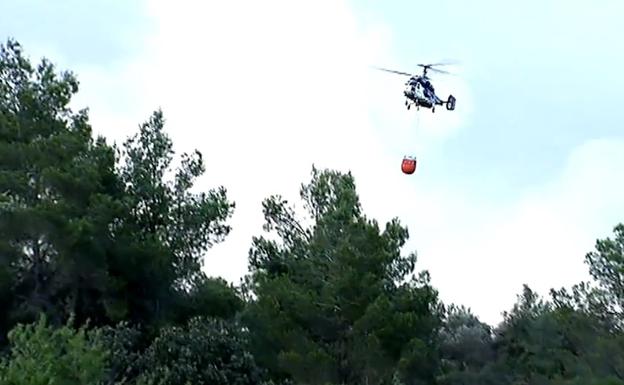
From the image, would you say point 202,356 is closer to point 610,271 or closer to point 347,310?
point 347,310

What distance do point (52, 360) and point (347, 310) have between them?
13.7 meters

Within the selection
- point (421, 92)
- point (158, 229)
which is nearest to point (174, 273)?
point (158, 229)

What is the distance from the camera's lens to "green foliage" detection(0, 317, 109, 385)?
66.8ft

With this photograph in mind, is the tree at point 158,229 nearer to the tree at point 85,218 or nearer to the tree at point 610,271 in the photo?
the tree at point 85,218

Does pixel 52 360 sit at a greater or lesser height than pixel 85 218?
lesser

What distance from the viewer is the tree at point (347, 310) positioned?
109 feet

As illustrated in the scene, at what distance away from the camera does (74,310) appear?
34094 millimetres

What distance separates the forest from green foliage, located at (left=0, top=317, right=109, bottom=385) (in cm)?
769

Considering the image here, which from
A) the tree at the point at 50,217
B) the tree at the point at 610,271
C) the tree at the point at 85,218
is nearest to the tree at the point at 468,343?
the tree at the point at 610,271

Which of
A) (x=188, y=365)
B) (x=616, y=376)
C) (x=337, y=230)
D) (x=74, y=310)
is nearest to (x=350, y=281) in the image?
(x=337, y=230)

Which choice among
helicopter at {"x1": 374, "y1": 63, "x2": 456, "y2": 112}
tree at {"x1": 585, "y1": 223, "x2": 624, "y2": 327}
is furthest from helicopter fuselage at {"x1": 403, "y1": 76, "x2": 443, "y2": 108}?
tree at {"x1": 585, "y1": 223, "x2": 624, "y2": 327}

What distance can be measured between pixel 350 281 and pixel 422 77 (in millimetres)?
10730

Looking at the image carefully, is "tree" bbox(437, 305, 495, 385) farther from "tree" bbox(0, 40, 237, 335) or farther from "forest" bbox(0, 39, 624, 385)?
"tree" bbox(0, 40, 237, 335)

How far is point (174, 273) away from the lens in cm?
3553
